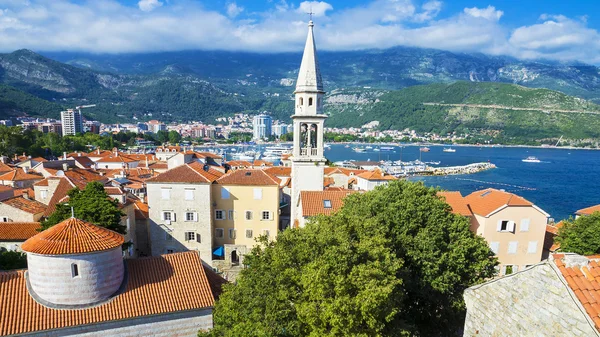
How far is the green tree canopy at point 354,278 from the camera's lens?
1143 centimetres

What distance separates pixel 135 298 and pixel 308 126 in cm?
1883

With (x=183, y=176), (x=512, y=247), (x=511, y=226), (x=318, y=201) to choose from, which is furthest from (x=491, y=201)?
(x=183, y=176)

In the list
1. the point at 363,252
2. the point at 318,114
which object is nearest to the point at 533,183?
the point at 318,114

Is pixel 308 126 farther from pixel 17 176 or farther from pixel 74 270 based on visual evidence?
pixel 17 176

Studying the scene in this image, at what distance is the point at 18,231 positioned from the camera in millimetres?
25578

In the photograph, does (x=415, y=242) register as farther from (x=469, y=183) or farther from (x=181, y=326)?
(x=469, y=183)

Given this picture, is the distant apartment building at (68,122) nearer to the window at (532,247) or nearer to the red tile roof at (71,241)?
the red tile roof at (71,241)

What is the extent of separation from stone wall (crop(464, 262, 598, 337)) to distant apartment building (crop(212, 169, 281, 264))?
77.2ft

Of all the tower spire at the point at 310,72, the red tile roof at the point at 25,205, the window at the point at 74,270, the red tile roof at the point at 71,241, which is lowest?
the red tile roof at the point at 25,205

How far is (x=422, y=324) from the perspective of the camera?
1948 centimetres

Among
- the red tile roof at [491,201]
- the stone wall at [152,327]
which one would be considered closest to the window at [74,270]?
the stone wall at [152,327]

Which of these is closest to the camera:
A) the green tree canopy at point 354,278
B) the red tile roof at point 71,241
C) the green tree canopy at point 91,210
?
the green tree canopy at point 354,278

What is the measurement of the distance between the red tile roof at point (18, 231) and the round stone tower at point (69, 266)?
14321 millimetres

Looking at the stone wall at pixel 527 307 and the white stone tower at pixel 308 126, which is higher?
the white stone tower at pixel 308 126
